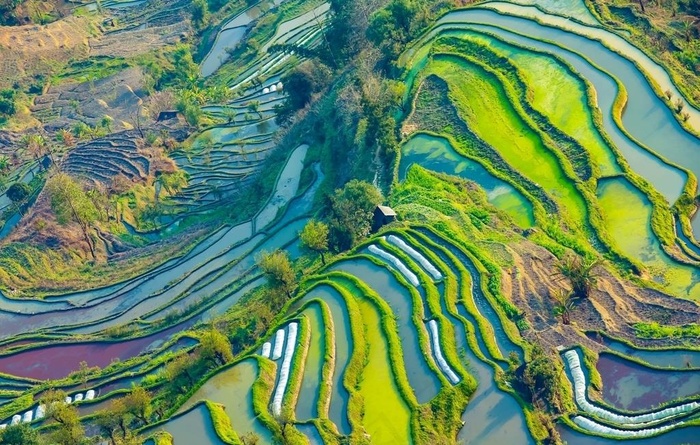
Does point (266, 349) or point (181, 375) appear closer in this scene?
point (266, 349)

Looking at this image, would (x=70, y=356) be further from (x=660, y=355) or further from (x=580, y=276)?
(x=660, y=355)

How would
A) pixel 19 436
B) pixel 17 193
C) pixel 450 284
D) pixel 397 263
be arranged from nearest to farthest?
pixel 19 436, pixel 450 284, pixel 397 263, pixel 17 193

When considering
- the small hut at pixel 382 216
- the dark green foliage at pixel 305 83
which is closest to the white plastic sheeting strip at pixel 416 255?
the small hut at pixel 382 216

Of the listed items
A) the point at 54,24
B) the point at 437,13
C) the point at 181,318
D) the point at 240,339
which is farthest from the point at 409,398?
the point at 54,24

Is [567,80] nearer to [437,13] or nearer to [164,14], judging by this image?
[437,13]

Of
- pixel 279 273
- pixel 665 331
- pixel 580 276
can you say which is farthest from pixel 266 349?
pixel 665 331

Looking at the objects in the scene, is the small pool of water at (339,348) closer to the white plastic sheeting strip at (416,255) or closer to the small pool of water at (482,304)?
the white plastic sheeting strip at (416,255)
